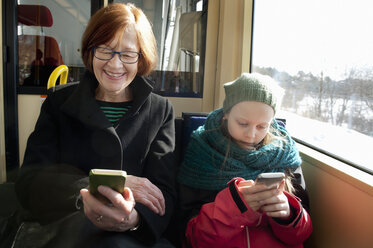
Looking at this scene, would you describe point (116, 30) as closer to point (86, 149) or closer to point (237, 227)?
point (86, 149)

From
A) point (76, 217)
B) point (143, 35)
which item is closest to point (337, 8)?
point (143, 35)

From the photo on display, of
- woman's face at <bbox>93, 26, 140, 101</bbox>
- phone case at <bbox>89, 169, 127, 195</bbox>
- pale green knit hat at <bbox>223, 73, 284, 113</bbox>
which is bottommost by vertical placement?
phone case at <bbox>89, 169, 127, 195</bbox>

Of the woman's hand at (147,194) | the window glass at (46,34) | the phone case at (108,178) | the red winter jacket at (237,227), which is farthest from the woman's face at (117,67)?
the window glass at (46,34)

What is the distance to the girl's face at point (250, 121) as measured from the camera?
136cm

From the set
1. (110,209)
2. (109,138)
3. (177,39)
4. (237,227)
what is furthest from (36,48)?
(237,227)

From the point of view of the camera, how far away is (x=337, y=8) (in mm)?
1709

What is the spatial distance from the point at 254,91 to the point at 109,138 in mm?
683

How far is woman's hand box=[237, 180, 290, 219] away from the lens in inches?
43.6

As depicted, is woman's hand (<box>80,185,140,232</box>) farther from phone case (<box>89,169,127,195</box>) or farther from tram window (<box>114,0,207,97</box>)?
tram window (<box>114,0,207,97</box>)

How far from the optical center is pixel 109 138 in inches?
52.9

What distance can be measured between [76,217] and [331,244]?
3.97 ft

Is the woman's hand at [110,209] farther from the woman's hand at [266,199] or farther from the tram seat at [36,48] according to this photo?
the tram seat at [36,48]

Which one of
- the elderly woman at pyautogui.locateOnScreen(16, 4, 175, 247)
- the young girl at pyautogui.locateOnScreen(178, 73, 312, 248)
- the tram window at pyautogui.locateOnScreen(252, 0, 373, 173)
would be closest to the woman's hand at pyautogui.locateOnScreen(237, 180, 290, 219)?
the young girl at pyautogui.locateOnScreen(178, 73, 312, 248)

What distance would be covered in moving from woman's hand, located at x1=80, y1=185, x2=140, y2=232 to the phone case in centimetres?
2
